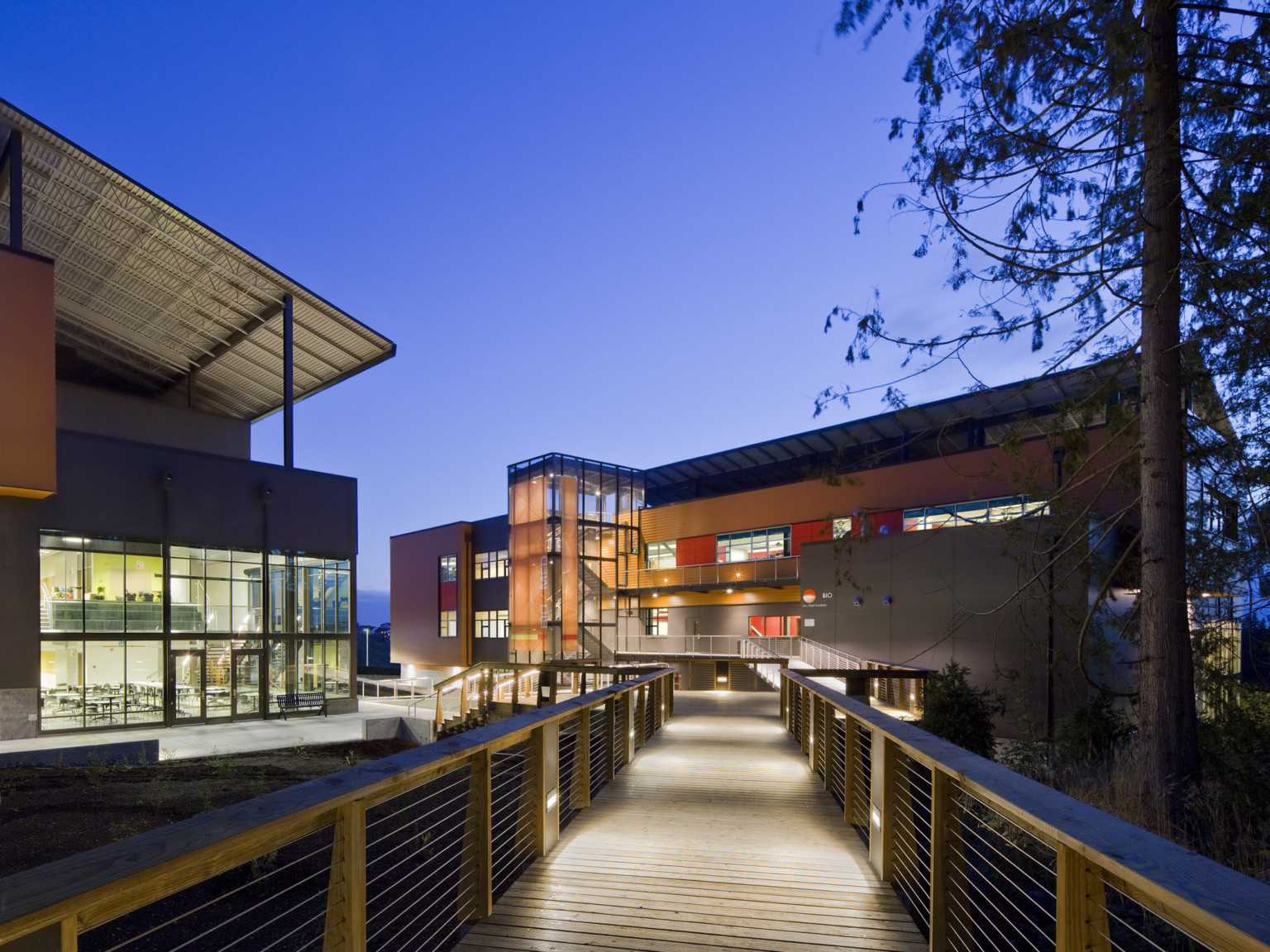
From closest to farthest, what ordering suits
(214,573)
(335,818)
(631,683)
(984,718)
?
(335,818), (631,683), (984,718), (214,573)

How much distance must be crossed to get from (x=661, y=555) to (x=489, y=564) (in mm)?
11002

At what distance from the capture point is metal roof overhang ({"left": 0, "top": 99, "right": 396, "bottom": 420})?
871 inches

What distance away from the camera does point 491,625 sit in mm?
46188

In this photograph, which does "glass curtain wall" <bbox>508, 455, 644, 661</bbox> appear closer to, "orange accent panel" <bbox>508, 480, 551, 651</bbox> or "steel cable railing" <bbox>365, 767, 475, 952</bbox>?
"orange accent panel" <bbox>508, 480, 551, 651</bbox>

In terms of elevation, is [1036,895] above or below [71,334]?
below

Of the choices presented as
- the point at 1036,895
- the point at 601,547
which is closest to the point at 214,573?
the point at 601,547

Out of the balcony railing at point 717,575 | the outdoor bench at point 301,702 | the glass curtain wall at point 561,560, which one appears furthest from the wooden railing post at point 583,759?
the balcony railing at point 717,575

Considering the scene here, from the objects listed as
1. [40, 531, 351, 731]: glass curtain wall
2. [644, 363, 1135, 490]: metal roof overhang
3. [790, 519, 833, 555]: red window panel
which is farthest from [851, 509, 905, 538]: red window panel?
[40, 531, 351, 731]: glass curtain wall

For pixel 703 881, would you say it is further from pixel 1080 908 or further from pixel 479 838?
pixel 1080 908

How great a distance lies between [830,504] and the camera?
109 feet

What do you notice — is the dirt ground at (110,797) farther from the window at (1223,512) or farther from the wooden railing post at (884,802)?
the window at (1223,512)

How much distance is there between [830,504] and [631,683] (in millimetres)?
24212

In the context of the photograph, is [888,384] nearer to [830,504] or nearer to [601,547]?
[830,504]

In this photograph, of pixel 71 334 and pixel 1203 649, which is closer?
pixel 1203 649
